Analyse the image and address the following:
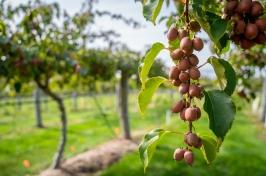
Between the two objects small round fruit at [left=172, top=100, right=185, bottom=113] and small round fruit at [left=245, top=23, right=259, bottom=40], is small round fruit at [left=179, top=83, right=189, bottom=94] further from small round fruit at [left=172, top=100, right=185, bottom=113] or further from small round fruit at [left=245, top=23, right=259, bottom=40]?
small round fruit at [left=245, top=23, right=259, bottom=40]

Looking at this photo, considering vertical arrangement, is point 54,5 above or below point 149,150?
above

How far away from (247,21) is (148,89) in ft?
0.93

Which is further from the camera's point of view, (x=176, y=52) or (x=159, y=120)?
(x=159, y=120)

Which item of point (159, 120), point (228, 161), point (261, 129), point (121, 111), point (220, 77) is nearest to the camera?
point (220, 77)

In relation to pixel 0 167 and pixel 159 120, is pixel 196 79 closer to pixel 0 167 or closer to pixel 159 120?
pixel 0 167

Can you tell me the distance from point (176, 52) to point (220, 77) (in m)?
0.16

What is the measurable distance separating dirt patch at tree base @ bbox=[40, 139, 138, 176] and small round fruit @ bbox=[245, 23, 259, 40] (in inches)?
238

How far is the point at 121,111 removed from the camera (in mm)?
10680

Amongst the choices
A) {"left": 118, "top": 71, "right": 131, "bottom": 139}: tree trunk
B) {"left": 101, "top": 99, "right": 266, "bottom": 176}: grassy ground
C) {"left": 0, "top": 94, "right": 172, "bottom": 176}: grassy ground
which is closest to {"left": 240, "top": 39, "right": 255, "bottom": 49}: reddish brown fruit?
{"left": 101, "top": 99, "right": 266, "bottom": 176}: grassy ground

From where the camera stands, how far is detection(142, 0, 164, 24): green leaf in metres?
1.19

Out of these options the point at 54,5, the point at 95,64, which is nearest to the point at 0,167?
the point at 95,64

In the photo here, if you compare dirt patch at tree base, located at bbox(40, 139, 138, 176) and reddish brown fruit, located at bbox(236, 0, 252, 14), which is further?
dirt patch at tree base, located at bbox(40, 139, 138, 176)

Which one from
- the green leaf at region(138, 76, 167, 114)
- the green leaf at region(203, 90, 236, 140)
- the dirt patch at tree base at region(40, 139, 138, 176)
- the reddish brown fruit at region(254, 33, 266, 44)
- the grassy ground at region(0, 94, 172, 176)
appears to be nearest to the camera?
the green leaf at region(203, 90, 236, 140)

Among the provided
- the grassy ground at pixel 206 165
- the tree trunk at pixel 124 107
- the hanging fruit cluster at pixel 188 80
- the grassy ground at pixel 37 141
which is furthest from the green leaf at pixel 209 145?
the tree trunk at pixel 124 107
